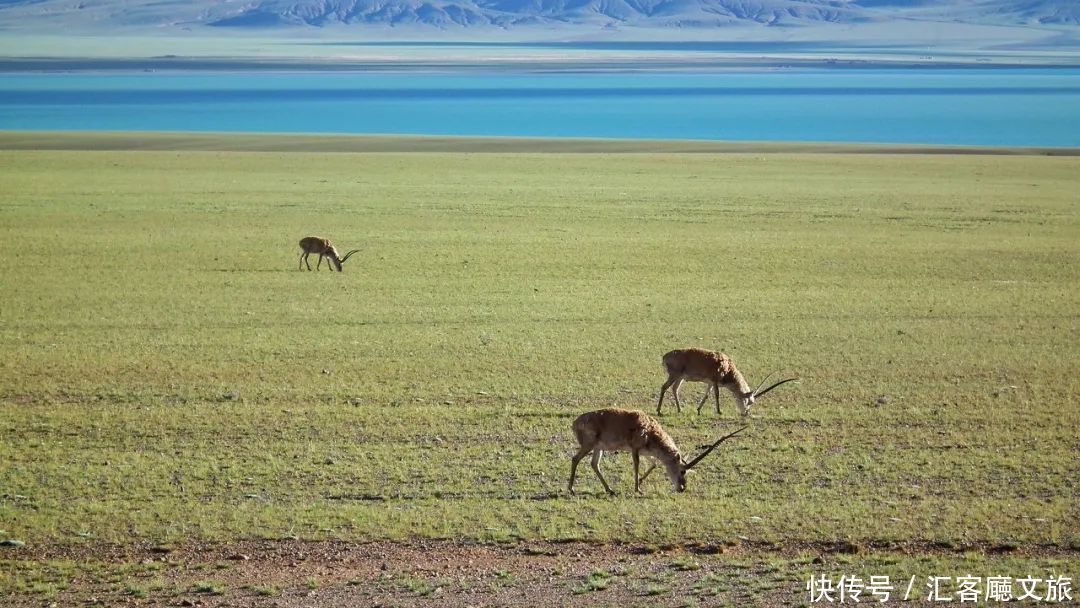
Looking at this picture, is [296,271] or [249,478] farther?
[296,271]

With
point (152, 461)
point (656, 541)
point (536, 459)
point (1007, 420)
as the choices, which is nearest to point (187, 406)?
point (152, 461)

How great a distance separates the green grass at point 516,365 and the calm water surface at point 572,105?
37780mm

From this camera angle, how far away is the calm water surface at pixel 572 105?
7075 cm

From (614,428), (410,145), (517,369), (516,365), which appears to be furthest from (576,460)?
(410,145)

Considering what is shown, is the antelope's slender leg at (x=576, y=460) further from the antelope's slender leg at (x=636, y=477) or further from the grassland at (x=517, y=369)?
the antelope's slender leg at (x=636, y=477)

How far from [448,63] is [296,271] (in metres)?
165

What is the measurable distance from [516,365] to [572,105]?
83663 mm

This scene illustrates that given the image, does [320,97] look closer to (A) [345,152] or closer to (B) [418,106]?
(B) [418,106]

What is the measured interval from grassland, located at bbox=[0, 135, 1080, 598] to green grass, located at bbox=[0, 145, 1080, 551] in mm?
47

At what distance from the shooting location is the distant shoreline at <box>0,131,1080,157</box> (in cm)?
5372

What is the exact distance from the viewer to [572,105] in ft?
320

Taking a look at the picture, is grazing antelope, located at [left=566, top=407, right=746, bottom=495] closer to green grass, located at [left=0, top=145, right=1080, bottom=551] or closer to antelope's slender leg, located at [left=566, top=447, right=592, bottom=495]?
antelope's slender leg, located at [left=566, top=447, right=592, bottom=495]

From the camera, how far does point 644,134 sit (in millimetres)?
68938

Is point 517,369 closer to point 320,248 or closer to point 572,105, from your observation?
point 320,248
